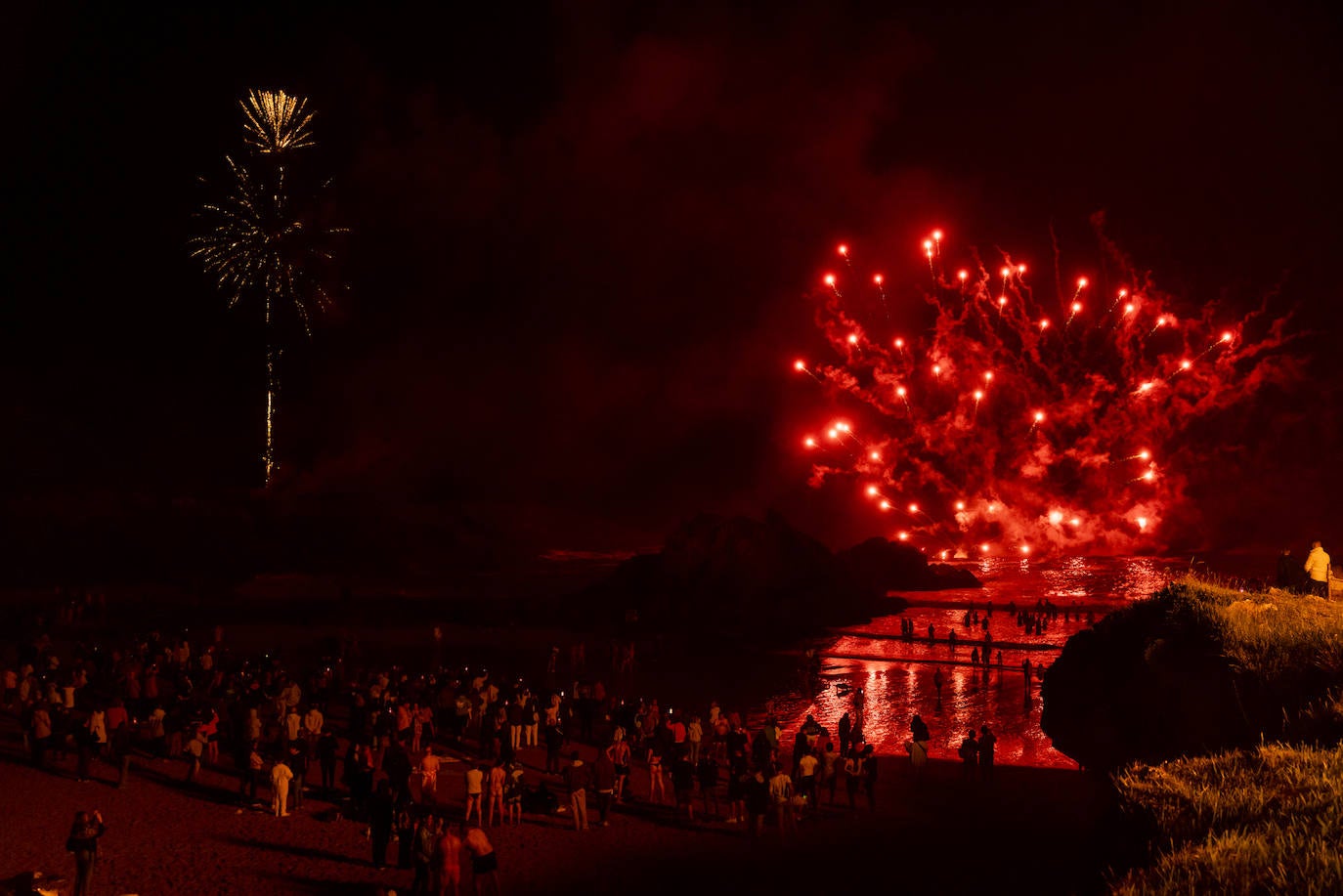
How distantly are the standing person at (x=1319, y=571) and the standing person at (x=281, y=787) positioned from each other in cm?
1611

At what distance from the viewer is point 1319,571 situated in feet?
47.3

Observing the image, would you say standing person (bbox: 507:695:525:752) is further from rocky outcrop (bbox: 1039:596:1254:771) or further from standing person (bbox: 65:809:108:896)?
rocky outcrop (bbox: 1039:596:1254:771)

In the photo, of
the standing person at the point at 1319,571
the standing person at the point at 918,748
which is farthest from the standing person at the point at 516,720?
the standing person at the point at 1319,571

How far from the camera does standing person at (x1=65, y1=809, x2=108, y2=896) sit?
432 inches

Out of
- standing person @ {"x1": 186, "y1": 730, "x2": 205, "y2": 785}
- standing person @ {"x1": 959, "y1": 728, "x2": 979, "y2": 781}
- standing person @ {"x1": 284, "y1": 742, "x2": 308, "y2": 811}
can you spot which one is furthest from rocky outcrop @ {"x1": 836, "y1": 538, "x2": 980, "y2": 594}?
standing person @ {"x1": 186, "y1": 730, "x2": 205, "y2": 785}

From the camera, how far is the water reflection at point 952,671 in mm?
24281

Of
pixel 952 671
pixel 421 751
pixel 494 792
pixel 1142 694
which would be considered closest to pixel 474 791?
pixel 494 792

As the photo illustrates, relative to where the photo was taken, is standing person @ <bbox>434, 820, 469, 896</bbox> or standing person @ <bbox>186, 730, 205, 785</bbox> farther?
standing person @ <bbox>186, 730, 205, 785</bbox>

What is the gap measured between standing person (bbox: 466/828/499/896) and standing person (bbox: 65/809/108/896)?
439cm

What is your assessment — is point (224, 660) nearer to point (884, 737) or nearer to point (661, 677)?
point (661, 677)

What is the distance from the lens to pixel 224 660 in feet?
89.9

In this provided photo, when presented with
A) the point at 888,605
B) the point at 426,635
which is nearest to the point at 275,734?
the point at 426,635

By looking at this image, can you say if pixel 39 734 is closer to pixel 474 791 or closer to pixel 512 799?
pixel 474 791

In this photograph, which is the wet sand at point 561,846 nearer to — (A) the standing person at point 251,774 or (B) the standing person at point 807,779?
(A) the standing person at point 251,774
